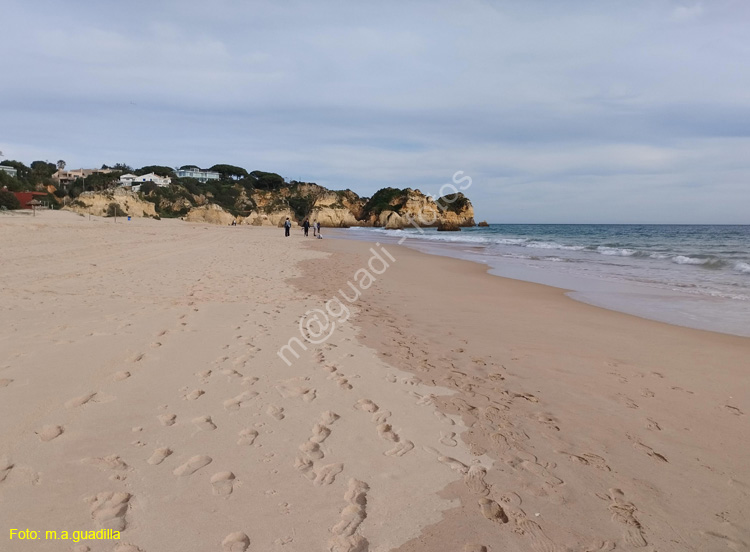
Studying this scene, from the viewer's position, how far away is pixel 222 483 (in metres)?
2.54

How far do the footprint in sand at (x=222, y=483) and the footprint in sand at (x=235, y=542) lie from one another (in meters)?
0.33

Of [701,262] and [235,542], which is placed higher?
[701,262]

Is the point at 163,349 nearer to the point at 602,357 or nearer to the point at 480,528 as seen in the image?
the point at 480,528

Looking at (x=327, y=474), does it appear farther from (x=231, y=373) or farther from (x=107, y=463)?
(x=231, y=373)

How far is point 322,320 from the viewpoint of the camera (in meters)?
6.74

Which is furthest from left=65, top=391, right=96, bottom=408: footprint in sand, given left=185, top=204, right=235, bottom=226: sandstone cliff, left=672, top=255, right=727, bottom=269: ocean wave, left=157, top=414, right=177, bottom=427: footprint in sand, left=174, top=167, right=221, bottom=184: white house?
left=174, top=167, right=221, bottom=184: white house

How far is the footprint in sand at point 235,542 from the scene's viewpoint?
2066 mm

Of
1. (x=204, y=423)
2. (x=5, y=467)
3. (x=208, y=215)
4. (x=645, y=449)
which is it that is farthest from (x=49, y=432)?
(x=208, y=215)

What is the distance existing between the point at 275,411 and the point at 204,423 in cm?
54

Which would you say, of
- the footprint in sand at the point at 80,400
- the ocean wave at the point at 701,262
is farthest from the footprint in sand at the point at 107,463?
the ocean wave at the point at 701,262

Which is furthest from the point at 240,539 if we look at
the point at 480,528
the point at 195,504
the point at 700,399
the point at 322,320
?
the point at 322,320

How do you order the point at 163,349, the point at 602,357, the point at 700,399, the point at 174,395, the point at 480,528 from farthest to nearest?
1. the point at 602,357
2. the point at 163,349
3. the point at 700,399
4. the point at 174,395
5. the point at 480,528

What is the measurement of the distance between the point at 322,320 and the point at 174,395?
125 inches

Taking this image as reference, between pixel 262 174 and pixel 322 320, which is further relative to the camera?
pixel 262 174
